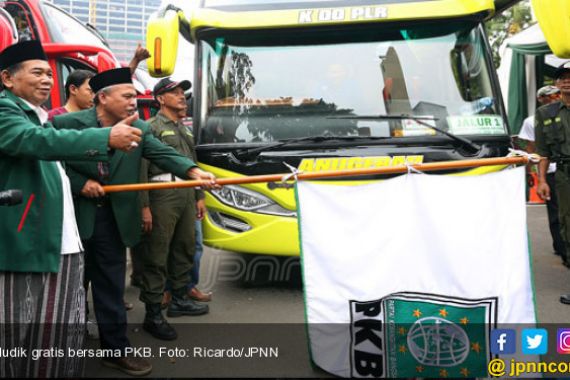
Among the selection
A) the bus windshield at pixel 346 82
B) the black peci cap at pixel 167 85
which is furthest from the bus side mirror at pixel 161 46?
the bus windshield at pixel 346 82

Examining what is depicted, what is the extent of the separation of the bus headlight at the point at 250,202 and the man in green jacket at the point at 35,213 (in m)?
2.02

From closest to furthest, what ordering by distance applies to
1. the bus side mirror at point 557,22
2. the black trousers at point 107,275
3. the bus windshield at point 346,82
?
the black trousers at point 107,275
the bus side mirror at point 557,22
the bus windshield at point 346,82

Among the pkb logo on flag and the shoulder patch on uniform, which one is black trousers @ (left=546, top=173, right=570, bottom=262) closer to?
the shoulder patch on uniform

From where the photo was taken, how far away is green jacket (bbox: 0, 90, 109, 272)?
243 cm

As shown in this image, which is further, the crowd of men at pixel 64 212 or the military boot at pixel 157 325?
the military boot at pixel 157 325

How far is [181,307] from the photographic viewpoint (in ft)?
14.4

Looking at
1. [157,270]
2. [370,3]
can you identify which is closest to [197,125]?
[157,270]

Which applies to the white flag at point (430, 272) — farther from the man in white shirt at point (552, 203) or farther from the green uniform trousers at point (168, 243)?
the man in white shirt at point (552, 203)

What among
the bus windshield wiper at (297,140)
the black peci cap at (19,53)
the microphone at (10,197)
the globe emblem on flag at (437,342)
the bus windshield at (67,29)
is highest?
the bus windshield at (67,29)

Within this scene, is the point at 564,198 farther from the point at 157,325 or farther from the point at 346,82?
the point at 157,325

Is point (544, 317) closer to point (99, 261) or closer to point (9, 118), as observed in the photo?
point (99, 261)

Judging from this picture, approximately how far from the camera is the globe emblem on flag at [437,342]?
9.24 feet

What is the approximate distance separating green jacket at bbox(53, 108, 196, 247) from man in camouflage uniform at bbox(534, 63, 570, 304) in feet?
11.0

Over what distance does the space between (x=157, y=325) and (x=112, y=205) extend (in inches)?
43.2
